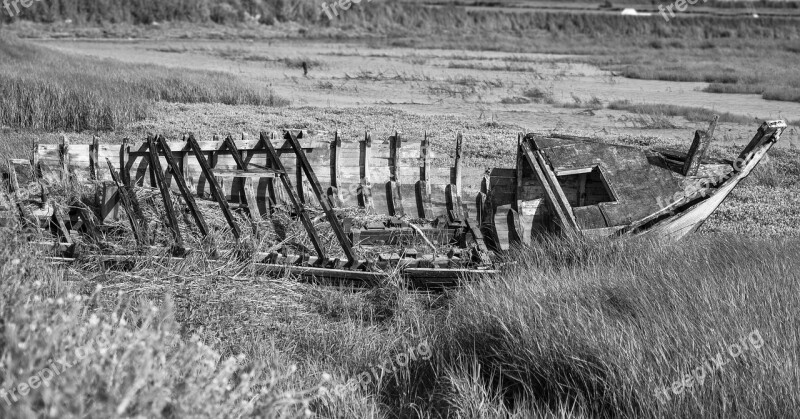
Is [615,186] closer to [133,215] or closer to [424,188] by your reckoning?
[424,188]

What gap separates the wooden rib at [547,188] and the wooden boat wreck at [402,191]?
0.01 m

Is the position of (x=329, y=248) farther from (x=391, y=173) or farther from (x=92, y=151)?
(x=92, y=151)

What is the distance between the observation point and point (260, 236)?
7.64 metres

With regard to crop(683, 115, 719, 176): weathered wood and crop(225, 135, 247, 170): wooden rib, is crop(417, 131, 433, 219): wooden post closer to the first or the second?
crop(225, 135, 247, 170): wooden rib

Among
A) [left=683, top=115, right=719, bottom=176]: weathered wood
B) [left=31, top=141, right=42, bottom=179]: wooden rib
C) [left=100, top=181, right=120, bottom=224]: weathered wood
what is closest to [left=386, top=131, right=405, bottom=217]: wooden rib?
[left=100, top=181, right=120, bottom=224]: weathered wood

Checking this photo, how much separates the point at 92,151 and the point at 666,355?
19.5ft

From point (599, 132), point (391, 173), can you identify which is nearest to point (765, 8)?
point (599, 132)

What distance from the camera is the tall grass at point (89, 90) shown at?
43.7 feet

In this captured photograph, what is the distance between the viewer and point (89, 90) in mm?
14266

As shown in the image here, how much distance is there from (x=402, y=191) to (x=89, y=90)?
7.99 m

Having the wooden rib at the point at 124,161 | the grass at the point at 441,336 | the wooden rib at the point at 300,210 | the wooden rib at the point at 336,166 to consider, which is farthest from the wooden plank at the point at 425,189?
the wooden rib at the point at 124,161

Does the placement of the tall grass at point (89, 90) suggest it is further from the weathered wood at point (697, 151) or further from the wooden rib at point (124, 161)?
the weathered wood at point (697, 151)

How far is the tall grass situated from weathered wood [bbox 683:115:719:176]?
9.40 meters

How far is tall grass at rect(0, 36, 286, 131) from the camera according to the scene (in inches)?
524
